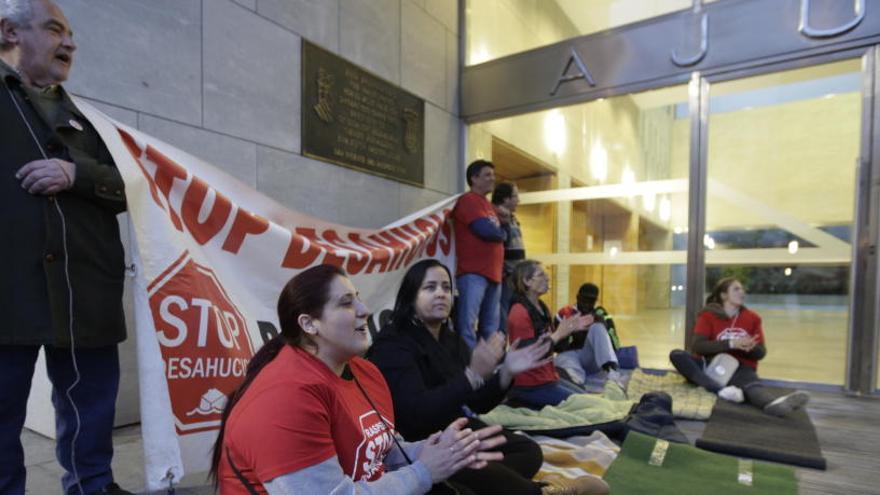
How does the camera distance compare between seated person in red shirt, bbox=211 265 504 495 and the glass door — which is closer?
seated person in red shirt, bbox=211 265 504 495

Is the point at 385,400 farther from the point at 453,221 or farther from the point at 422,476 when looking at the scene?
the point at 453,221

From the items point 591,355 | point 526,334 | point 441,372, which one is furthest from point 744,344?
point 441,372

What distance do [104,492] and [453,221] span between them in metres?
3.15

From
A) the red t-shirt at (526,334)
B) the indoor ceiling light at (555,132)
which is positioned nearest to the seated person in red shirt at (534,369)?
the red t-shirt at (526,334)

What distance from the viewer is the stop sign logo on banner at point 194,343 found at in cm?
195

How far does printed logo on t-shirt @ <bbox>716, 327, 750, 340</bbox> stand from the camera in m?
3.91

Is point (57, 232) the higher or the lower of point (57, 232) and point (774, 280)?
the higher

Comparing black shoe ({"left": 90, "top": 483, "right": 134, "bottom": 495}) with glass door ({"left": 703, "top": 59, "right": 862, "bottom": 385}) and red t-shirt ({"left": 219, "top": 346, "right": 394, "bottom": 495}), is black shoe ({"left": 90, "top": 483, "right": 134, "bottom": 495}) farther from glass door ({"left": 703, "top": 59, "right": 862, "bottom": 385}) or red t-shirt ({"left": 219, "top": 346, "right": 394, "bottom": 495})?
glass door ({"left": 703, "top": 59, "right": 862, "bottom": 385})

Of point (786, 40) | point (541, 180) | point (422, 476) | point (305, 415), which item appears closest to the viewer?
point (305, 415)

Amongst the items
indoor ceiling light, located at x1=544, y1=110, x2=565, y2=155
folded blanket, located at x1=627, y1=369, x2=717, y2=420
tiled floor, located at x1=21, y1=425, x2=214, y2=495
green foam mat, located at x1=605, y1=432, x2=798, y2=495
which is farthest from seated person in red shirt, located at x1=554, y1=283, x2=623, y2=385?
tiled floor, located at x1=21, y1=425, x2=214, y2=495

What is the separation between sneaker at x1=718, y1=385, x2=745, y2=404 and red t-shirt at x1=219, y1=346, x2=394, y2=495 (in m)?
3.42

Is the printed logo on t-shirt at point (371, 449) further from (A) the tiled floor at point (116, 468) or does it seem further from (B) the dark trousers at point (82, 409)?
(A) the tiled floor at point (116, 468)

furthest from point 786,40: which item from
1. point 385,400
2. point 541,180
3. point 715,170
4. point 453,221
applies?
point 385,400

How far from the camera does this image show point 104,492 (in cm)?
165
